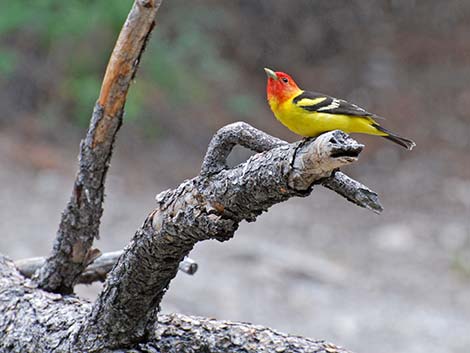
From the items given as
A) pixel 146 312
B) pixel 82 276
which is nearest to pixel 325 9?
pixel 82 276

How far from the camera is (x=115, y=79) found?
8.11 feet

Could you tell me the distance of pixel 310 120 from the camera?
7.45 feet

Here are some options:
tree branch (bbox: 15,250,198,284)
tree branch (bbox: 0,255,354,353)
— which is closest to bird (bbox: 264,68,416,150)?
tree branch (bbox: 0,255,354,353)

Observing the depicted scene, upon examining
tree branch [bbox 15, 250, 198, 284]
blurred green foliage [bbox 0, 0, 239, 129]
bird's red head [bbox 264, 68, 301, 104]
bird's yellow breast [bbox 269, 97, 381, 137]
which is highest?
blurred green foliage [bbox 0, 0, 239, 129]

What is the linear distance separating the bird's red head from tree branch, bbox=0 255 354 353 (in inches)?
27.0

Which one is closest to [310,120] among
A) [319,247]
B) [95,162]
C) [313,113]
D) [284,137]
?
[313,113]

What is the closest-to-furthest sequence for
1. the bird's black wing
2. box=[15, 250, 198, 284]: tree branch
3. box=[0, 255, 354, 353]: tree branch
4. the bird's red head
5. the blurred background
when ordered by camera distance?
1. box=[0, 255, 354, 353]: tree branch
2. the bird's black wing
3. the bird's red head
4. box=[15, 250, 198, 284]: tree branch
5. the blurred background

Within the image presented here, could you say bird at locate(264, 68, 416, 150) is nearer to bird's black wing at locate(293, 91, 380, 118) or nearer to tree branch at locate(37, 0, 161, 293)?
bird's black wing at locate(293, 91, 380, 118)

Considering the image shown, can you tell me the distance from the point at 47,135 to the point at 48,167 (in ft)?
2.49

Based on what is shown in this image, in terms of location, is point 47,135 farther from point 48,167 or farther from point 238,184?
point 238,184

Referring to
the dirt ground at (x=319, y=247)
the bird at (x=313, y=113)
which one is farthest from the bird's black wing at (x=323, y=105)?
the dirt ground at (x=319, y=247)

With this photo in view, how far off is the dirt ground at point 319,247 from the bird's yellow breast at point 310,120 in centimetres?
296

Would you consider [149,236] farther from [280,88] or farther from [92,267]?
[92,267]

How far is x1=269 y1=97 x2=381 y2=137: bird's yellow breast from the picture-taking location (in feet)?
7.45
